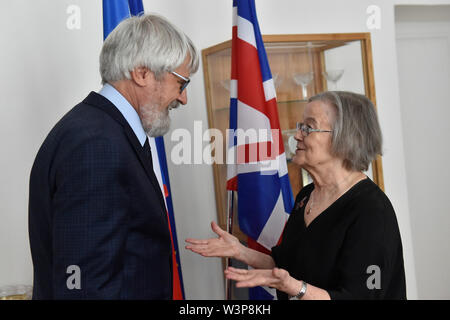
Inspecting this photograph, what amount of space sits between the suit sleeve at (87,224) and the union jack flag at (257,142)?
1447 millimetres

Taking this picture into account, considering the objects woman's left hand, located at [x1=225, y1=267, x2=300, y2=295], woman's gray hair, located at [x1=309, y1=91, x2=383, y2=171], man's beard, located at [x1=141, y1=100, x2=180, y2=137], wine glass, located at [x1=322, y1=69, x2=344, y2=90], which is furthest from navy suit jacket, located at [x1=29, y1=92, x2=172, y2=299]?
wine glass, located at [x1=322, y1=69, x2=344, y2=90]

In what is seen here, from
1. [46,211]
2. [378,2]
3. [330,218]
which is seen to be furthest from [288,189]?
[378,2]

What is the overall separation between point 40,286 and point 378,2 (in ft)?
10.5

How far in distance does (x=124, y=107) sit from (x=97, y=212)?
16.2 inches

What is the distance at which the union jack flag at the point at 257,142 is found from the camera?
8.91 ft

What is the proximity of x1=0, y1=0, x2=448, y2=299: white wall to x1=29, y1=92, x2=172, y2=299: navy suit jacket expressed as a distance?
1430 millimetres

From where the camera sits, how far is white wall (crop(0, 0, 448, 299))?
2.83 meters

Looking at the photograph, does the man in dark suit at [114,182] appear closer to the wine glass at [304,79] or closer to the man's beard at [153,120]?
the man's beard at [153,120]

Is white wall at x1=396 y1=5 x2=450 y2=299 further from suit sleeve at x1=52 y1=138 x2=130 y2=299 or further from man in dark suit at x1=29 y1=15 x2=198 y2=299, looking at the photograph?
suit sleeve at x1=52 y1=138 x2=130 y2=299

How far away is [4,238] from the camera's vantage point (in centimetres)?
285

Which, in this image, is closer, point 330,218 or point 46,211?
point 46,211

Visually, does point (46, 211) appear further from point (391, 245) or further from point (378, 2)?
point (378, 2)

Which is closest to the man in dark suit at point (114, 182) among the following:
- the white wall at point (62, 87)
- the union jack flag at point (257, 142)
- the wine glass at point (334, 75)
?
the union jack flag at point (257, 142)
